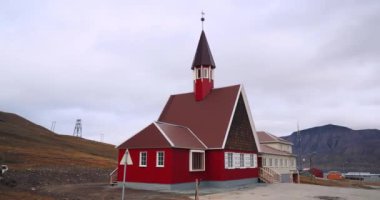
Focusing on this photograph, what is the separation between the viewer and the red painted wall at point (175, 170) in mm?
25203

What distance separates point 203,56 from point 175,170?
13.0m

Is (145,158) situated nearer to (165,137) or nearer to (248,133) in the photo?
(165,137)

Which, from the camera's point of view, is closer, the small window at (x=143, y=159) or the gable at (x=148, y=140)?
the gable at (x=148, y=140)

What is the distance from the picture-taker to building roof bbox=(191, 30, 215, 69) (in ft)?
111

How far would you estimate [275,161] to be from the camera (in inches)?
1631

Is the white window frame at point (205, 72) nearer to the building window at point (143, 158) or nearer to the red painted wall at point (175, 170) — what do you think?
the red painted wall at point (175, 170)

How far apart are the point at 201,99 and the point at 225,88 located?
2449 mm

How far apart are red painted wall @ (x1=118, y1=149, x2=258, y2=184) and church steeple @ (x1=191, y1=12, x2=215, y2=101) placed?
668 centimetres

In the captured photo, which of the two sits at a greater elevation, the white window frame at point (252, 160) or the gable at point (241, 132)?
the gable at point (241, 132)

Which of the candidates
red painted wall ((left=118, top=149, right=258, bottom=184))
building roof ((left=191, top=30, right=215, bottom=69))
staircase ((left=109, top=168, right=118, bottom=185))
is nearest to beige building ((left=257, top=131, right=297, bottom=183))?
red painted wall ((left=118, top=149, right=258, bottom=184))

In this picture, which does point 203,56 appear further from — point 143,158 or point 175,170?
point 175,170

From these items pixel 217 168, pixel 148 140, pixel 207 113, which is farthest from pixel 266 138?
pixel 148 140

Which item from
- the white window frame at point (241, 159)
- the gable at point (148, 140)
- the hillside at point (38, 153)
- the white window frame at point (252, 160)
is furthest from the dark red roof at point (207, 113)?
the hillside at point (38, 153)

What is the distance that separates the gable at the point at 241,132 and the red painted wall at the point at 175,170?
1.74 meters
